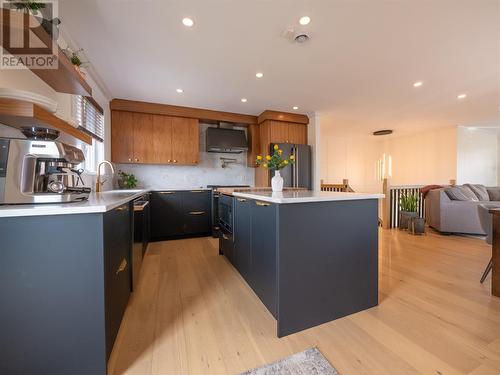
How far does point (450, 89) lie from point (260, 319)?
4215 millimetres

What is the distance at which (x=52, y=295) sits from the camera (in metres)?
0.98

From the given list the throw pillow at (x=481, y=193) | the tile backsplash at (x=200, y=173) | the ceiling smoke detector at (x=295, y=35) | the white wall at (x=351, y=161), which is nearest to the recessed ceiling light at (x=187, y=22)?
the ceiling smoke detector at (x=295, y=35)

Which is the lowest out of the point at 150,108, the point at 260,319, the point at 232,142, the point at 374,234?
the point at 260,319

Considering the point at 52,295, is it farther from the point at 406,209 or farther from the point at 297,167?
the point at 406,209

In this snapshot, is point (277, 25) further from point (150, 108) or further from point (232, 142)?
point (150, 108)

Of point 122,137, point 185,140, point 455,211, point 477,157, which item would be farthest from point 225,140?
point 477,157

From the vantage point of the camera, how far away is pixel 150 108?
3.69 metres

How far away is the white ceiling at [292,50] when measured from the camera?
168 centimetres

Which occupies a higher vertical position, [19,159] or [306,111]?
[306,111]

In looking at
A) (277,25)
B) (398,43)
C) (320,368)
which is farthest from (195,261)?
(398,43)

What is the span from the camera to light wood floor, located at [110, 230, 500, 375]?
1175 mm

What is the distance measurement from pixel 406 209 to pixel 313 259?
4012mm

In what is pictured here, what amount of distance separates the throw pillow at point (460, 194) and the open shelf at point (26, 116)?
567cm

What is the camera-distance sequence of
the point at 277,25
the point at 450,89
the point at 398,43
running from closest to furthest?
the point at 277,25, the point at 398,43, the point at 450,89
